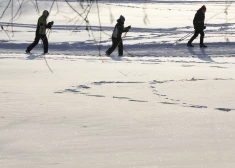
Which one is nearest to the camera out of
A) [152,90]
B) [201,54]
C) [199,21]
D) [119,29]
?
[152,90]

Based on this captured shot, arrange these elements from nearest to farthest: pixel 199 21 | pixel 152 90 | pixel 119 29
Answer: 1. pixel 152 90
2. pixel 119 29
3. pixel 199 21

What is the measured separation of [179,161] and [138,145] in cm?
55

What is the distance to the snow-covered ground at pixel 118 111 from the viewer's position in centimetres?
455

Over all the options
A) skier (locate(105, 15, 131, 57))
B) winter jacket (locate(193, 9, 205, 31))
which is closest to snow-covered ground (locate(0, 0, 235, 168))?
skier (locate(105, 15, 131, 57))

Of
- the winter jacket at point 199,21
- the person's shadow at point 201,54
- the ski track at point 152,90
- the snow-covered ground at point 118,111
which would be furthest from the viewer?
→ the winter jacket at point 199,21

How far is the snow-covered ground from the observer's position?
4.55 meters

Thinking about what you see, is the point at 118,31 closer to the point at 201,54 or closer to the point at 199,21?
the point at 201,54

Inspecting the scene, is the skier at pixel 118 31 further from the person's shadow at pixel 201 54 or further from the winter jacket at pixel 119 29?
the person's shadow at pixel 201 54

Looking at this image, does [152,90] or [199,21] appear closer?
[152,90]

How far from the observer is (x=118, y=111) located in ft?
21.2

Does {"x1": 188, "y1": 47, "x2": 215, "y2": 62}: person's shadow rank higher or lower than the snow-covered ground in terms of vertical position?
lower

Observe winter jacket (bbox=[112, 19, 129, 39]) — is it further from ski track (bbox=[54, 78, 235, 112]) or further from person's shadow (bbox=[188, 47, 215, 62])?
ski track (bbox=[54, 78, 235, 112])

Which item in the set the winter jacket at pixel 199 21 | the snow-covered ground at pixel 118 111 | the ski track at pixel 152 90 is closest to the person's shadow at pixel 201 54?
the snow-covered ground at pixel 118 111

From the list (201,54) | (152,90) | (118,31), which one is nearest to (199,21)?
(201,54)
